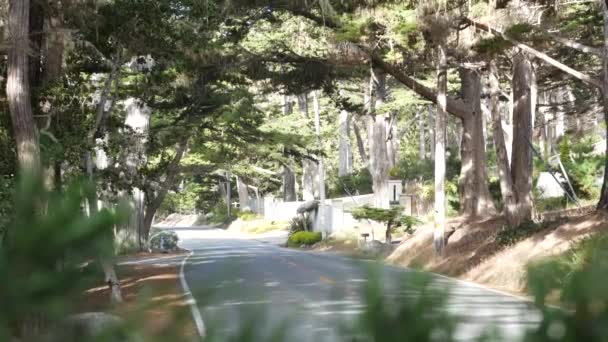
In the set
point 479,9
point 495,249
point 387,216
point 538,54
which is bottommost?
point 495,249

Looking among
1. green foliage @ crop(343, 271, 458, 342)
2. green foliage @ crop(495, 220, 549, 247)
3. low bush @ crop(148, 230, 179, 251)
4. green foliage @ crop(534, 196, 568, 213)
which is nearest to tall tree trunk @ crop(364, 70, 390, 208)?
green foliage @ crop(534, 196, 568, 213)

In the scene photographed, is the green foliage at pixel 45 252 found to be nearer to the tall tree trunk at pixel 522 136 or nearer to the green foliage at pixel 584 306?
the green foliage at pixel 584 306

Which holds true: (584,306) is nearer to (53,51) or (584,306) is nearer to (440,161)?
(53,51)

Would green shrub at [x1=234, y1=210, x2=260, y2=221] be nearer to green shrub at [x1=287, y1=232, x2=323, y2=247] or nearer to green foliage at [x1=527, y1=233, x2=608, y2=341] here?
green shrub at [x1=287, y1=232, x2=323, y2=247]

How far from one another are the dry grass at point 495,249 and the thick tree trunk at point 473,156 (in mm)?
2429

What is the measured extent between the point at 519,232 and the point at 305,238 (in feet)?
82.1

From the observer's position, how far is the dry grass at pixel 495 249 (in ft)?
63.7

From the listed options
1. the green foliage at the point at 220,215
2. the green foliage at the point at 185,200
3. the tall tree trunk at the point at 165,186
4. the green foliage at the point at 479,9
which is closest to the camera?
the green foliage at the point at 479,9

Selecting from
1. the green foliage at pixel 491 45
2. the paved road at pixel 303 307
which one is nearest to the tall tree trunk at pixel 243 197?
the green foliage at pixel 491 45

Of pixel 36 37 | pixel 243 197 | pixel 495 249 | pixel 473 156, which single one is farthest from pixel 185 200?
pixel 36 37

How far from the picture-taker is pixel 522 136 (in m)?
25.4

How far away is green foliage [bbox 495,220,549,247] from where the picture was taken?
22377 millimetres

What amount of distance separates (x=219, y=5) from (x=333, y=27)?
4.89 meters

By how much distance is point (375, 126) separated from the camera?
1764 inches
